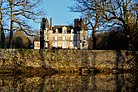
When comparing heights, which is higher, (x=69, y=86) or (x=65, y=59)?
(x=65, y=59)

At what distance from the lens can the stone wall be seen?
986 inches

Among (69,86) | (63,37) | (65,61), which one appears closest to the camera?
(69,86)

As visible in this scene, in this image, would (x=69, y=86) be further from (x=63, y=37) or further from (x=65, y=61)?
(x=63, y=37)

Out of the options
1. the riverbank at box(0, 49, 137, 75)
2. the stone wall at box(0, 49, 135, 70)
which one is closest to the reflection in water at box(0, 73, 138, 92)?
the riverbank at box(0, 49, 137, 75)

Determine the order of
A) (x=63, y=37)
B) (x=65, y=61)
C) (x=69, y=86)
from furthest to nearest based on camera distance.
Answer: (x=63, y=37)
(x=65, y=61)
(x=69, y=86)

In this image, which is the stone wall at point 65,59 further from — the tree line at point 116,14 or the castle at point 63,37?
the castle at point 63,37

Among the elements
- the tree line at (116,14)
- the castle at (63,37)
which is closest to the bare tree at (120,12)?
the tree line at (116,14)

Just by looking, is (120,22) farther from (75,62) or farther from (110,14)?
(75,62)

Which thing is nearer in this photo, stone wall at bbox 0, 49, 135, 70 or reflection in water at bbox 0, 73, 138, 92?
reflection in water at bbox 0, 73, 138, 92

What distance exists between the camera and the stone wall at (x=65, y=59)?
82.2 feet

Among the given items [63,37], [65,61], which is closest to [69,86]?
[65,61]

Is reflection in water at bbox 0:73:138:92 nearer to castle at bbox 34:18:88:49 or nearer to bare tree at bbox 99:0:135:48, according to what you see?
bare tree at bbox 99:0:135:48

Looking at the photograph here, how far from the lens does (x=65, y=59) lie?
26.2m

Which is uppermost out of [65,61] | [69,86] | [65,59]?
[65,59]
